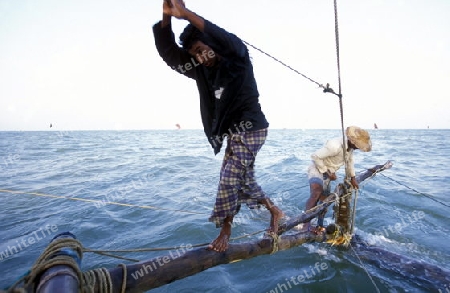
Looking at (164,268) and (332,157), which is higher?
(332,157)

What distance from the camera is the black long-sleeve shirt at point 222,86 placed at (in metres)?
2.28

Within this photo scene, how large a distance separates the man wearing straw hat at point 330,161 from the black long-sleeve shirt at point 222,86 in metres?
2.64

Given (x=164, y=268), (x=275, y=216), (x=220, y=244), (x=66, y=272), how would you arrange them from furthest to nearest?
(x=275, y=216) < (x=220, y=244) < (x=164, y=268) < (x=66, y=272)

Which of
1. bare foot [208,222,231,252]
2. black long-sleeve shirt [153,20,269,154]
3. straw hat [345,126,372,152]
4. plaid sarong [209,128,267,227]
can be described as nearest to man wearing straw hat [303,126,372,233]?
straw hat [345,126,372,152]

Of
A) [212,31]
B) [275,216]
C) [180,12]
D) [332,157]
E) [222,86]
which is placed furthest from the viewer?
[332,157]

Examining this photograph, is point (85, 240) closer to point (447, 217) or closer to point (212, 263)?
point (212, 263)

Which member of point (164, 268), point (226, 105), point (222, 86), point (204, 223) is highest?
point (222, 86)

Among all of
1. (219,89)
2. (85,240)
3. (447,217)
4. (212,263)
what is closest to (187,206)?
(85,240)

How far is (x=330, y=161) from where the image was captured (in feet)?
17.1

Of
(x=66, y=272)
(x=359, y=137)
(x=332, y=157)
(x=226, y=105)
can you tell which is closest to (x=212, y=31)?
(x=226, y=105)

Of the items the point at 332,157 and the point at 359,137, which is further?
the point at 332,157

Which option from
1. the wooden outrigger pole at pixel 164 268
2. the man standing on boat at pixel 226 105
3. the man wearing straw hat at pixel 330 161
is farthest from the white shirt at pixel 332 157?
the man standing on boat at pixel 226 105

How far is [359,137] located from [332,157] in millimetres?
742

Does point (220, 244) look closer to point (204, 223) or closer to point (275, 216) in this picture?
point (275, 216)
